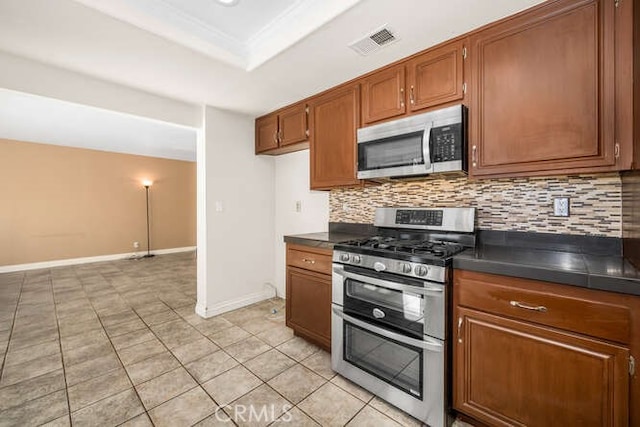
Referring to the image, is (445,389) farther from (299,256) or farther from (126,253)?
(126,253)

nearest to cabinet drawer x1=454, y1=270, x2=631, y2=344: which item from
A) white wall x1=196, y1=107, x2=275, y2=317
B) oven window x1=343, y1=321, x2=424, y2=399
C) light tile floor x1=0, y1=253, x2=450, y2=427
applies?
oven window x1=343, y1=321, x2=424, y2=399

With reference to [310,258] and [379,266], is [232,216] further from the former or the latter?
[379,266]

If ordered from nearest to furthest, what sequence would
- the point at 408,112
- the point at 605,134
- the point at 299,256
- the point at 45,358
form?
the point at 605,134, the point at 408,112, the point at 45,358, the point at 299,256

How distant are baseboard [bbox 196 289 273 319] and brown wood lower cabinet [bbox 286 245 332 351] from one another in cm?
102

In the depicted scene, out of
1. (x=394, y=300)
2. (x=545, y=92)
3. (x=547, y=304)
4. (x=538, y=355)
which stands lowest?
(x=538, y=355)

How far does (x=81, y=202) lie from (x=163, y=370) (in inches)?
225

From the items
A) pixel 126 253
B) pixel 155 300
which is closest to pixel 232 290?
pixel 155 300

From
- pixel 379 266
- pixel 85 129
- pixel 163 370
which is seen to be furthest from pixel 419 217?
pixel 85 129

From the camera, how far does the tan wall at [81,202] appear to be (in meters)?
5.20

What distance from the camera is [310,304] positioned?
234cm

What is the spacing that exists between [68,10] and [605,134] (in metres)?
2.96

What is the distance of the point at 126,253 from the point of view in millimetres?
6477

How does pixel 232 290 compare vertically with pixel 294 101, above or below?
below

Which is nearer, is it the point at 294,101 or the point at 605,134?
the point at 605,134
